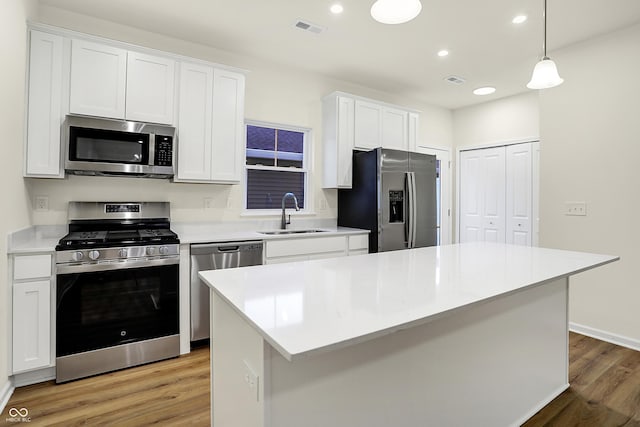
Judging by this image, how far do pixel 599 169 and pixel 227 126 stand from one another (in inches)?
135

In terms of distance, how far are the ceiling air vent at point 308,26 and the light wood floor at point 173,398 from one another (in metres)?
2.89

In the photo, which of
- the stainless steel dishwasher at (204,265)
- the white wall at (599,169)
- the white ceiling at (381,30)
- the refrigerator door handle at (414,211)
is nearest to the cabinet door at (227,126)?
the white ceiling at (381,30)

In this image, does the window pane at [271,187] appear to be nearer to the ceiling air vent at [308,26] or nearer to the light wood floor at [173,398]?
the ceiling air vent at [308,26]

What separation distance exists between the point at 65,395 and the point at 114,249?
0.94 m

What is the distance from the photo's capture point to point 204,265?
2791mm

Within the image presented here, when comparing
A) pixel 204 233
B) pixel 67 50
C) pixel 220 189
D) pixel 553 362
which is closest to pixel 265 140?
pixel 220 189

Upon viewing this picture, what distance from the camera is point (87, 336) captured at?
7.66 feet

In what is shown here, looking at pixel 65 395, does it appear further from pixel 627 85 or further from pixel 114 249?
pixel 627 85

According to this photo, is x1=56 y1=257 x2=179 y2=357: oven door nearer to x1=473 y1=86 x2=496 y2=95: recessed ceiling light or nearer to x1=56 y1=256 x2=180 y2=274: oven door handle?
x1=56 y1=256 x2=180 y2=274: oven door handle

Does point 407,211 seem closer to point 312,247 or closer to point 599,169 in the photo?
point 312,247

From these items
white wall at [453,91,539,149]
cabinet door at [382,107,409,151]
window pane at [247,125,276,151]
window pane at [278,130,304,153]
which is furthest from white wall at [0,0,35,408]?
white wall at [453,91,539,149]

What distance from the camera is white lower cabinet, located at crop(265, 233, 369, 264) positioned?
10.3 ft

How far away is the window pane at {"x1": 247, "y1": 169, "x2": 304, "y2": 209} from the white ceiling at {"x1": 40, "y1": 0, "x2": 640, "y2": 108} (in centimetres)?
125

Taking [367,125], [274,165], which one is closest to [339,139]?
[367,125]
